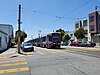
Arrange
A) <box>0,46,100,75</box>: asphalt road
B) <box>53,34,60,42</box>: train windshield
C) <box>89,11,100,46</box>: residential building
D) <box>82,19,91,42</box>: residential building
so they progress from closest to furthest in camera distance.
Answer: <box>0,46,100,75</box>: asphalt road
<box>53,34,60,42</box>: train windshield
<box>89,11,100,46</box>: residential building
<box>82,19,91,42</box>: residential building

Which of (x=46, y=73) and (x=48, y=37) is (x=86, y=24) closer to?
(x=48, y=37)

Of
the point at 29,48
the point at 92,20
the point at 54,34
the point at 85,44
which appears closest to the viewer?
the point at 29,48

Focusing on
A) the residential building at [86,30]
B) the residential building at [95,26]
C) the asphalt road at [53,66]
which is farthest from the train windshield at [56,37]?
the residential building at [86,30]

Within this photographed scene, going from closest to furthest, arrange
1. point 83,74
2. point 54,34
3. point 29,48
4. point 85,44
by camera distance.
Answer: point 83,74
point 29,48
point 54,34
point 85,44

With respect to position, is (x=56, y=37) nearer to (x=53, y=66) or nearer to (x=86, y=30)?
(x=53, y=66)

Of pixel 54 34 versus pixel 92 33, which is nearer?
pixel 54 34

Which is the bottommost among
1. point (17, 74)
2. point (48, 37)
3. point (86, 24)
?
point (17, 74)

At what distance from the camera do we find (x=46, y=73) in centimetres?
941

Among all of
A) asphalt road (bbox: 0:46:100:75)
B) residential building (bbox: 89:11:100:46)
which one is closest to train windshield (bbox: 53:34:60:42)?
asphalt road (bbox: 0:46:100:75)

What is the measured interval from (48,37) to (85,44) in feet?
57.0

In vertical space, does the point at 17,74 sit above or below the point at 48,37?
below

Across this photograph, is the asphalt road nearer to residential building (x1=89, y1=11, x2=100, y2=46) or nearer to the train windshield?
the train windshield

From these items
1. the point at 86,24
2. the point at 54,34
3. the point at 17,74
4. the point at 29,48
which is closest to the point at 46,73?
the point at 17,74

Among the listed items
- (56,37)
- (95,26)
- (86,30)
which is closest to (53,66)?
(56,37)
